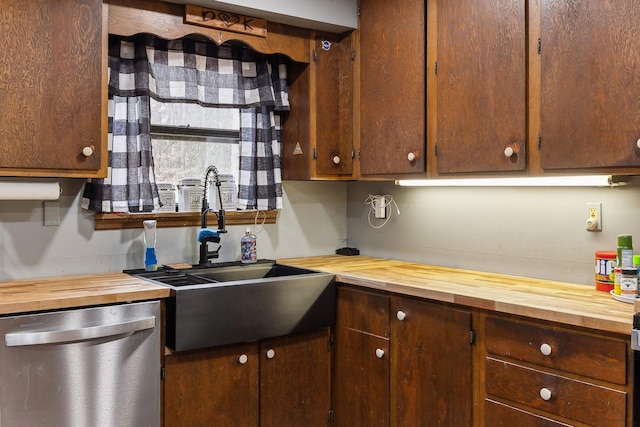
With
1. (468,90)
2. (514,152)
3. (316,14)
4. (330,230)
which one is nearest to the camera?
(514,152)

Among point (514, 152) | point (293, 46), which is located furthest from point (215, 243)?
point (514, 152)

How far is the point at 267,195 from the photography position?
323cm

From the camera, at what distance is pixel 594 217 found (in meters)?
2.36

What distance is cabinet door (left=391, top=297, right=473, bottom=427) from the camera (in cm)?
217

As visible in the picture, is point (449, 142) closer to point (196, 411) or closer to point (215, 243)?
point (215, 243)

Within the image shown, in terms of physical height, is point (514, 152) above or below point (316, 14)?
→ below

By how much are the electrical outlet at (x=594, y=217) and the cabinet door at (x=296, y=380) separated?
4.07 ft

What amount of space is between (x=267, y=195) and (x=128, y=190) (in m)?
0.77

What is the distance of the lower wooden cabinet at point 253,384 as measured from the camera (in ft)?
7.68

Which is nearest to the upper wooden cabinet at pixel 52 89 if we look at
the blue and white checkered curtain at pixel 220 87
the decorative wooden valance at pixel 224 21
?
the blue and white checkered curtain at pixel 220 87

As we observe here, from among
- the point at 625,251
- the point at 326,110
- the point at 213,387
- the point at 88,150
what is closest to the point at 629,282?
the point at 625,251

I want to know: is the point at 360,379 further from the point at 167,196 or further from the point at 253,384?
the point at 167,196

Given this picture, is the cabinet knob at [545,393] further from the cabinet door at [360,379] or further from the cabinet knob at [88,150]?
the cabinet knob at [88,150]

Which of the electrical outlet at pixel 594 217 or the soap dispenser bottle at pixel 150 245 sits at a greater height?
the electrical outlet at pixel 594 217
